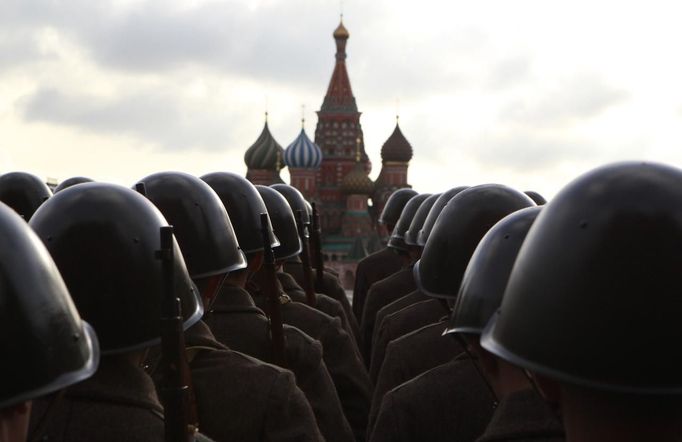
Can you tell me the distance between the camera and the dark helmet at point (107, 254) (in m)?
3.05

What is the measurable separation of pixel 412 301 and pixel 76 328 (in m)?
4.51

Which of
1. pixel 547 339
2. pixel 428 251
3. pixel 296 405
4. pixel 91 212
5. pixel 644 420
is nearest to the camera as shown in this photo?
pixel 644 420

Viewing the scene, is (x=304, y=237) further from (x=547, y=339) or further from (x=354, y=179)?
(x=354, y=179)

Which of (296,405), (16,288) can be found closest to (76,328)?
(16,288)

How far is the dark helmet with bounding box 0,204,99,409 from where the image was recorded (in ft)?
6.72

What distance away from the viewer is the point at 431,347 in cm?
440

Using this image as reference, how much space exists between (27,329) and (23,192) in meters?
5.13

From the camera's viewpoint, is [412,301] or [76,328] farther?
[412,301]

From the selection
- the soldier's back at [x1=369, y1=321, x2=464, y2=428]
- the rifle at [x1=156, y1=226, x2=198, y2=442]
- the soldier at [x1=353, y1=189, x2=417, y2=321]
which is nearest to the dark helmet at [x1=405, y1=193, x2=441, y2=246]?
the soldier at [x1=353, y1=189, x2=417, y2=321]

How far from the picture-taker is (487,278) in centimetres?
314

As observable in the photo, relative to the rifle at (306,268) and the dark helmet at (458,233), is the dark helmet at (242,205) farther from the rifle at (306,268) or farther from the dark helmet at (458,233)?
the rifle at (306,268)

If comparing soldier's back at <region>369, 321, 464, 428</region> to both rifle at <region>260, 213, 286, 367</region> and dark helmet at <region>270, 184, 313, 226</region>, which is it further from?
dark helmet at <region>270, 184, 313, 226</region>

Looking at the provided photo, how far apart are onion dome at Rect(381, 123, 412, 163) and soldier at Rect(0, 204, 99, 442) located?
6403 centimetres

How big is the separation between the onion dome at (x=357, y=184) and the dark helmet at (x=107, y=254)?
201ft
